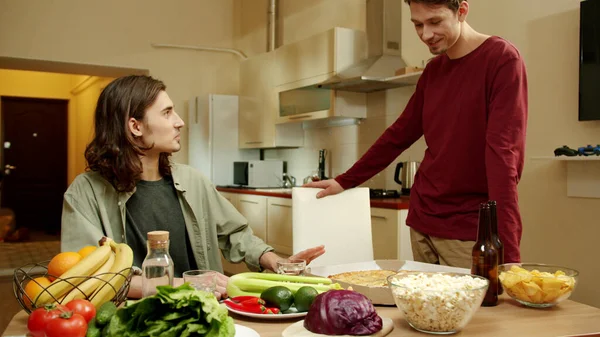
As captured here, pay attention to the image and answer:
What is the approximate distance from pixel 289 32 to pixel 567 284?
187 inches

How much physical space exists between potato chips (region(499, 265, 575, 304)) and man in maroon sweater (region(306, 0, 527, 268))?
14cm

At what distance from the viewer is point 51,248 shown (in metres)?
7.28

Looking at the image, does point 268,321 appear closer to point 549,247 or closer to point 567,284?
point 567,284

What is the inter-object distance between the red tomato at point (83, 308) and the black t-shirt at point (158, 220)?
0.79m

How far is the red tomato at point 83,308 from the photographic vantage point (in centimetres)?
105

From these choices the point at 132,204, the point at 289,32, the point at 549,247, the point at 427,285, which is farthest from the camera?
the point at 289,32

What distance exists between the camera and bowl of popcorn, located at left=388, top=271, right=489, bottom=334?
106 cm

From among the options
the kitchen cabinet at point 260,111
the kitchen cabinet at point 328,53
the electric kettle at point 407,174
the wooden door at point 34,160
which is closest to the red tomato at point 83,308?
the electric kettle at point 407,174

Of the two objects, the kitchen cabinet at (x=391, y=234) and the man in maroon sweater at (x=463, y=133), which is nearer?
the man in maroon sweater at (x=463, y=133)

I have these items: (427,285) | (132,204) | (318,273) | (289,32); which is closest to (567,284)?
(427,285)

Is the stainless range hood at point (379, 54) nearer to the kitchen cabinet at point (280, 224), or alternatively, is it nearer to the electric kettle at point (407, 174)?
the electric kettle at point (407, 174)

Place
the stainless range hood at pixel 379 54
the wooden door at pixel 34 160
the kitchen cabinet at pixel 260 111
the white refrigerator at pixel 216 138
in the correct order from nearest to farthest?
the stainless range hood at pixel 379 54
the kitchen cabinet at pixel 260 111
the white refrigerator at pixel 216 138
the wooden door at pixel 34 160

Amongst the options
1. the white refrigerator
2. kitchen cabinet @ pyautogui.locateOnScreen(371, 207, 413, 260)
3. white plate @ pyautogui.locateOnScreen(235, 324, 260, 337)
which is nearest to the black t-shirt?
white plate @ pyautogui.locateOnScreen(235, 324, 260, 337)

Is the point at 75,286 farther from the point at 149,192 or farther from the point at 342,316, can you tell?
the point at 149,192
